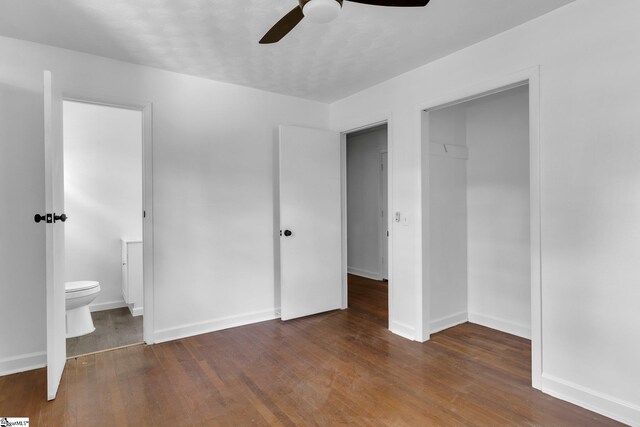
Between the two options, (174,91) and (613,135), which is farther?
(174,91)

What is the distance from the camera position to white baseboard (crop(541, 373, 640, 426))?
191cm

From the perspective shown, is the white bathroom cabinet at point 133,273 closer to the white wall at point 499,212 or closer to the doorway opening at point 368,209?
the doorway opening at point 368,209

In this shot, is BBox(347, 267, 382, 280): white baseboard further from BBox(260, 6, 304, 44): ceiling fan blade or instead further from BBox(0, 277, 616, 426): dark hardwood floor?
BBox(260, 6, 304, 44): ceiling fan blade

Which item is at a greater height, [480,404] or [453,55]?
[453,55]

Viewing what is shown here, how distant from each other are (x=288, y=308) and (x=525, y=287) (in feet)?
7.58

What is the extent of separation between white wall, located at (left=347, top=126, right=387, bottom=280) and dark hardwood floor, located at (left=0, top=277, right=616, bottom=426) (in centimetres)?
265

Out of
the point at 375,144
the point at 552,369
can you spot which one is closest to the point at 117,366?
the point at 552,369

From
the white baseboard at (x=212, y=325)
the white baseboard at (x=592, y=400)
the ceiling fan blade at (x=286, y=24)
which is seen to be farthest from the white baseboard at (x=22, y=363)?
the white baseboard at (x=592, y=400)

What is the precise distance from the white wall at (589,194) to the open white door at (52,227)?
3048 mm

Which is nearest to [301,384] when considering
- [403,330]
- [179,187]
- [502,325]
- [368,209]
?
[403,330]

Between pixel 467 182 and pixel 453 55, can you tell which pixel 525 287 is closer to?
pixel 467 182

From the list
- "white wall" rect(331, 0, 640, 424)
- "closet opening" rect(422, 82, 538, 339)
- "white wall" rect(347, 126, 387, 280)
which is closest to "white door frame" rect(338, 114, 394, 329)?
"closet opening" rect(422, 82, 538, 339)

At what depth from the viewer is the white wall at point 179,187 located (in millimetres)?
2584

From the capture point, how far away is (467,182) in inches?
146
